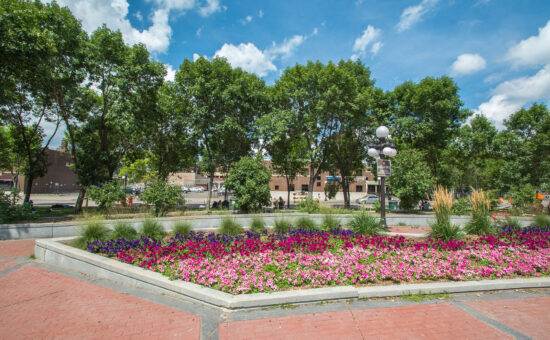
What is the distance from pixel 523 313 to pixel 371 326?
7.99ft

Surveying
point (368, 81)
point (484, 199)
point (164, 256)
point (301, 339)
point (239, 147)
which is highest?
point (368, 81)

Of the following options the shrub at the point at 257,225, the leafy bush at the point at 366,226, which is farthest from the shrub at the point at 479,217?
the shrub at the point at 257,225

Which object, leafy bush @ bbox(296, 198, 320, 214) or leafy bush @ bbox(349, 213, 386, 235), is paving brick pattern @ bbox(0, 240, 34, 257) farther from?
leafy bush @ bbox(296, 198, 320, 214)

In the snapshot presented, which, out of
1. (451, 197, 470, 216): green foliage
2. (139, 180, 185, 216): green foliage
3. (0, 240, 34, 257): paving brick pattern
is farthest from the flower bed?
(451, 197, 470, 216): green foliage

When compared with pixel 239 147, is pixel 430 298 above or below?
below

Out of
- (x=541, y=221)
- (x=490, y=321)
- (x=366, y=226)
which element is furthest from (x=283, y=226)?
(x=541, y=221)

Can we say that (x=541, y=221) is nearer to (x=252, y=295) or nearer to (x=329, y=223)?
(x=329, y=223)

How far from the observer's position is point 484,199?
9008 mm

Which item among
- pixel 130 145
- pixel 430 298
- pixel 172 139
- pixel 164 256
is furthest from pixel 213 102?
pixel 430 298

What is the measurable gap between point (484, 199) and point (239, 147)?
1646cm

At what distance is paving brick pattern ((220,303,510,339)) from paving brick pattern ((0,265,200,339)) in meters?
0.83

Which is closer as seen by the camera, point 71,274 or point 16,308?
point 16,308

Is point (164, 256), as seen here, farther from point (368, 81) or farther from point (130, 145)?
point (368, 81)

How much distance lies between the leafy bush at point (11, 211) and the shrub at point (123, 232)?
5502mm
